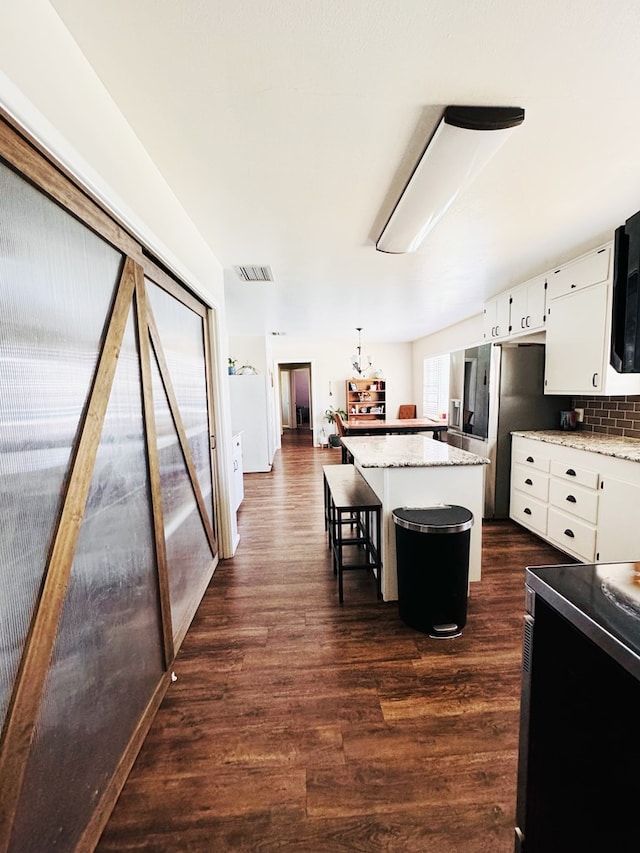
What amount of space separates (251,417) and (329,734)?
480cm

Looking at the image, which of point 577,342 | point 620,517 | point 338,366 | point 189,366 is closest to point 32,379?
point 189,366

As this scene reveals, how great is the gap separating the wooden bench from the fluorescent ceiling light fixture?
1.79 m

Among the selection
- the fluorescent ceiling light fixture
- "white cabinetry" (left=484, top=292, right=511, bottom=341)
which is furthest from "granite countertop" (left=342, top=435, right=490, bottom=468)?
"white cabinetry" (left=484, top=292, right=511, bottom=341)

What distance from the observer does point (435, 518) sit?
2037 mm

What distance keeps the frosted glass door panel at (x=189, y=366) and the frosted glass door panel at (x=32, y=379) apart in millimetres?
717

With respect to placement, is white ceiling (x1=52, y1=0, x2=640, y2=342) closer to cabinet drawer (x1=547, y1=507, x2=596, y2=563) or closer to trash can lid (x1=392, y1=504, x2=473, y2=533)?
trash can lid (x1=392, y1=504, x2=473, y2=533)

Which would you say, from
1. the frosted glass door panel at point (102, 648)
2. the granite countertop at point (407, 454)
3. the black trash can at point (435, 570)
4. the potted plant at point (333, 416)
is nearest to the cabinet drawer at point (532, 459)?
the granite countertop at point (407, 454)

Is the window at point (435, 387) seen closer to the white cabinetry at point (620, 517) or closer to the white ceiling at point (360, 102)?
the white cabinetry at point (620, 517)

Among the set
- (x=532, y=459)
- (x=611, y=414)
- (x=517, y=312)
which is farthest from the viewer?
(x=517, y=312)

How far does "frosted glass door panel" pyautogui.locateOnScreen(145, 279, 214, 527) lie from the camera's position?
1.91 metres

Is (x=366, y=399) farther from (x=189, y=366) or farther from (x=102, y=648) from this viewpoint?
(x=102, y=648)

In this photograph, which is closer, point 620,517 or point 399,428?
point 620,517

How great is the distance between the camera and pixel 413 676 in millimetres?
1718

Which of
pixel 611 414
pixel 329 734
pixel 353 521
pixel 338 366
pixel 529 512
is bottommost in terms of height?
pixel 329 734
